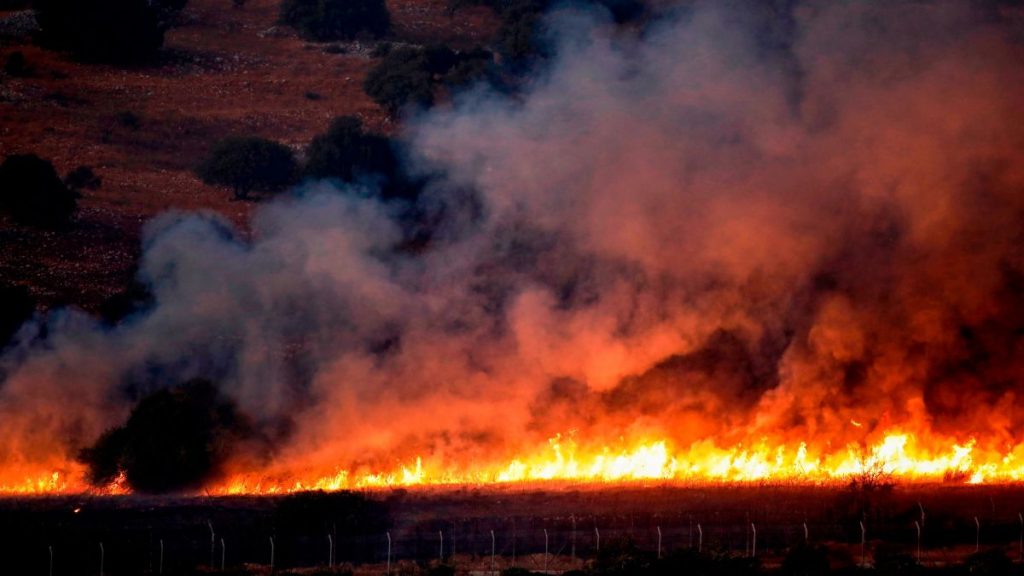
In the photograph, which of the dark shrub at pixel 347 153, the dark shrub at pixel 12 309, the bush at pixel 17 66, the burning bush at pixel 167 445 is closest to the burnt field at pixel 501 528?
the burning bush at pixel 167 445

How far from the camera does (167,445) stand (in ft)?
157

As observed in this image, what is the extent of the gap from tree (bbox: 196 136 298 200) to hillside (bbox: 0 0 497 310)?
905mm

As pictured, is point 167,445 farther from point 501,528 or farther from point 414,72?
point 414,72

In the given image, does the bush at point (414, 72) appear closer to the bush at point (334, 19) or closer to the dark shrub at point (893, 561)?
the bush at point (334, 19)

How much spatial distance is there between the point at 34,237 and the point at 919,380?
1934 inches

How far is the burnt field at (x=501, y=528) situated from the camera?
40.8 meters

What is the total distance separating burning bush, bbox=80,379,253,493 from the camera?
47750 millimetres

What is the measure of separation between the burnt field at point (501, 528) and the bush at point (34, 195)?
35.6 meters

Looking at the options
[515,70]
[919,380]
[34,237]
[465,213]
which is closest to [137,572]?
[465,213]

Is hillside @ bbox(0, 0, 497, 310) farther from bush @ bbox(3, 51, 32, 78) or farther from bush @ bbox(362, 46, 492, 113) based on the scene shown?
bush @ bbox(362, 46, 492, 113)

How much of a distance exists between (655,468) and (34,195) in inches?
1781

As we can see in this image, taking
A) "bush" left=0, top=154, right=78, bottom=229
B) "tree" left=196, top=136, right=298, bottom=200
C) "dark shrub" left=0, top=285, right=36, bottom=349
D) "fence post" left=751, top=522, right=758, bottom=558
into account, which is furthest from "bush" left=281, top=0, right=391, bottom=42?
"fence post" left=751, top=522, right=758, bottom=558

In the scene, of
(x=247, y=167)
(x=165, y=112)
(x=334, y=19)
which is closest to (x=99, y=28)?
(x=165, y=112)

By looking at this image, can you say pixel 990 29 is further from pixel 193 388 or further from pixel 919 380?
pixel 193 388
